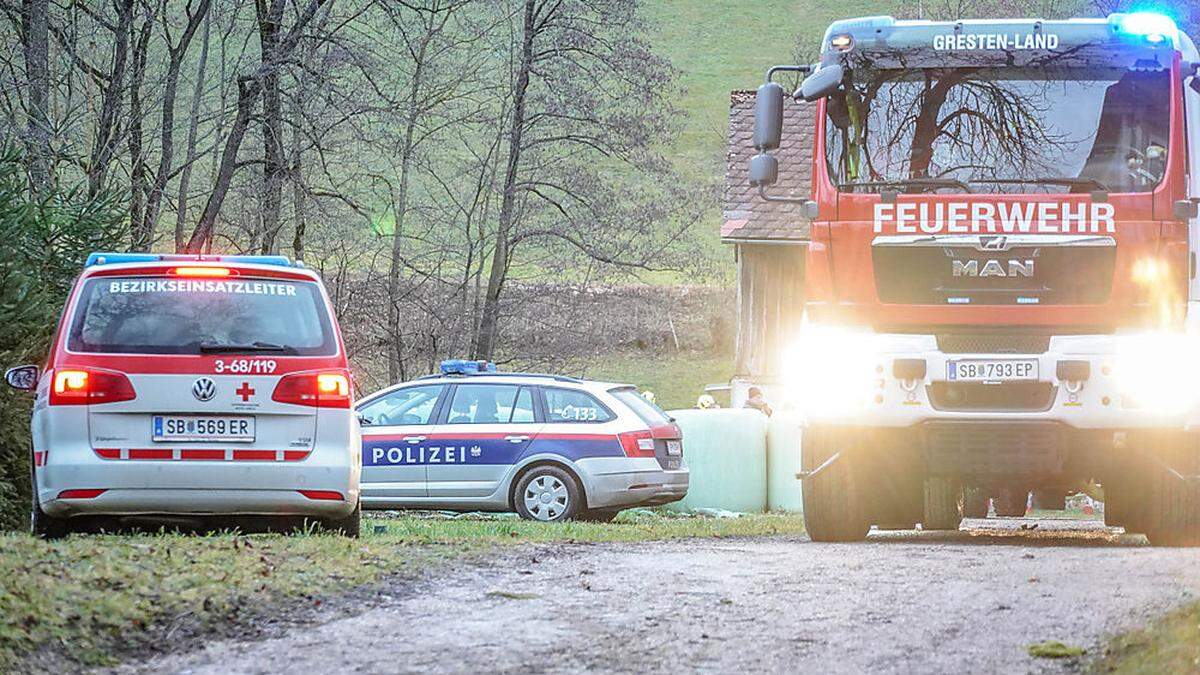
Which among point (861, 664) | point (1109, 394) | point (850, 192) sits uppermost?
point (850, 192)

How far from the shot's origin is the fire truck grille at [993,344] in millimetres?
11438

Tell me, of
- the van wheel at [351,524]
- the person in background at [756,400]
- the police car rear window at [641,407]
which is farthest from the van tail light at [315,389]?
the person in background at [756,400]

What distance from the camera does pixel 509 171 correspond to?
102ft

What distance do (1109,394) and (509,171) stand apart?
20488 mm

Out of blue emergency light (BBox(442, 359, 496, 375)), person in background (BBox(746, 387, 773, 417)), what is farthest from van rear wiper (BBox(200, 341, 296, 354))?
person in background (BBox(746, 387, 773, 417))

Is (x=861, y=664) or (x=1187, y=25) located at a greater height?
(x=1187, y=25)

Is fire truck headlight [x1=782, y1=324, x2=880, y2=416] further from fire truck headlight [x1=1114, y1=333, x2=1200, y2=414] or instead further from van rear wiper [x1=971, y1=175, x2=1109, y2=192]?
fire truck headlight [x1=1114, y1=333, x2=1200, y2=414]

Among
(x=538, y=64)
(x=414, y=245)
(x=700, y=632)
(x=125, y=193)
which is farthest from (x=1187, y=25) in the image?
(x=700, y=632)

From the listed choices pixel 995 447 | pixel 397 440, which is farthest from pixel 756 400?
pixel 995 447

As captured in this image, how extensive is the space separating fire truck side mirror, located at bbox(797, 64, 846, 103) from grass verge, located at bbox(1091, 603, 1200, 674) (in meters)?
5.40

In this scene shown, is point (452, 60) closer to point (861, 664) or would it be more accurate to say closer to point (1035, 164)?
point (1035, 164)

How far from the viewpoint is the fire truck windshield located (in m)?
11.6

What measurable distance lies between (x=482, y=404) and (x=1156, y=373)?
8470mm

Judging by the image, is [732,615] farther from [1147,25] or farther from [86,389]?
[1147,25]
